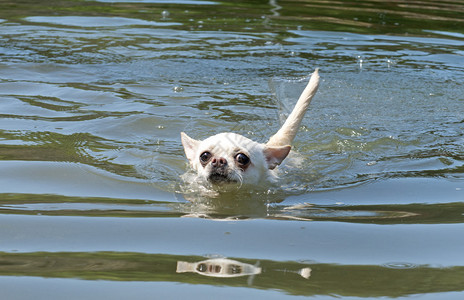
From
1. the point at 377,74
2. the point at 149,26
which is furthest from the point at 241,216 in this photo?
the point at 149,26

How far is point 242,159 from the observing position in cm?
598

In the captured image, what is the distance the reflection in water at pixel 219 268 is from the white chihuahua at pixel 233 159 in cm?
176

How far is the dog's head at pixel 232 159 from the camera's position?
19.1 feet

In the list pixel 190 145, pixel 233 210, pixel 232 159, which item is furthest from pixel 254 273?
pixel 190 145

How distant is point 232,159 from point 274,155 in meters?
0.51

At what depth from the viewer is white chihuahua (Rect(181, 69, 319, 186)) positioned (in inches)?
229

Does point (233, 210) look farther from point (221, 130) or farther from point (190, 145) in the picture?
point (221, 130)

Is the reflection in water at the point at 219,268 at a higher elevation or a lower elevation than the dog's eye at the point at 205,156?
lower

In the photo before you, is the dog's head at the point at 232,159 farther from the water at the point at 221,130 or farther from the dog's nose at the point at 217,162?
the water at the point at 221,130

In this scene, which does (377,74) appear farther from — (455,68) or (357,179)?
(357,179)

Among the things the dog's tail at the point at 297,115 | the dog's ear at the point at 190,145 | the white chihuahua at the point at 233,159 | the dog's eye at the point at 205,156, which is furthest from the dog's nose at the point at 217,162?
the dog's tail at the point at 297,115

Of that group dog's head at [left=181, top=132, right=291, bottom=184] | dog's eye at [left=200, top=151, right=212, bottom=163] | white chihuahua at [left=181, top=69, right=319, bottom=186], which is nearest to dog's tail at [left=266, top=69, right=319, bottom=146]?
white chihuahua at [left=181, top=69, right=319, bottom=186]

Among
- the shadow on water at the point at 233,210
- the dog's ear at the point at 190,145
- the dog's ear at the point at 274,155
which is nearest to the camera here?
the shadow on water at the point at 233,210

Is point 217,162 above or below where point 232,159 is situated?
below
